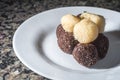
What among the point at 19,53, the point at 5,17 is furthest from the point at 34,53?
the point at 5,17

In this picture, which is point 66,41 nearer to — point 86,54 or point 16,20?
point 86,54

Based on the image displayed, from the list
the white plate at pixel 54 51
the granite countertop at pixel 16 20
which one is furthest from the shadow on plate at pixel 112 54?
the granite countertop at pixel 16 20

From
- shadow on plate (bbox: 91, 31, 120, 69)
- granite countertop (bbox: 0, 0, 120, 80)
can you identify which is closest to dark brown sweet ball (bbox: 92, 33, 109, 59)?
shadow on plate (bbox: 91, 31, 120, 69)

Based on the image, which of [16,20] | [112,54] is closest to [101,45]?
[112,54]

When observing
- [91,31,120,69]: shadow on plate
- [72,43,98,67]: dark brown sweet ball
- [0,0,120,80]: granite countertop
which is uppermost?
[72,43,98,67]: dark brown sweet ball

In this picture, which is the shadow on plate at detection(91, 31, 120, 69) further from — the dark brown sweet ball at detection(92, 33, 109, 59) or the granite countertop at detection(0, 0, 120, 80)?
the granite countertop at detection(0, 0, 120, 80)

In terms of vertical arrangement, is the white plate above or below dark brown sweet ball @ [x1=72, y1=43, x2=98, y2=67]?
below

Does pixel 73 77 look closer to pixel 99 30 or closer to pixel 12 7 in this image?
pixel 99 30
